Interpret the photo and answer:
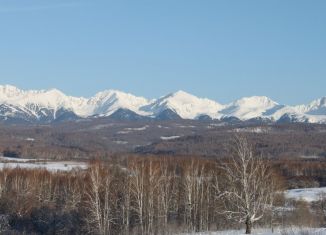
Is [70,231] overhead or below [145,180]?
below

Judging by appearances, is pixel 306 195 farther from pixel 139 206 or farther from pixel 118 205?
pixel 139 206

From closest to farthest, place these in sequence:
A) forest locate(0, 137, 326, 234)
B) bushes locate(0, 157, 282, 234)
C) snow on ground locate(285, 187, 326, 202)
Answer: forest locate(0, 137, 326, 234), bushes locate(0, 157, 282, 234), snow on ground locate(285, 187, 326, 202)

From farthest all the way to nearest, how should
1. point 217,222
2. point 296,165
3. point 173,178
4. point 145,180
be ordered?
point 296,165 → point 173,178 → point 145,180 → point 217,222

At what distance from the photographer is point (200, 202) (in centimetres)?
7894

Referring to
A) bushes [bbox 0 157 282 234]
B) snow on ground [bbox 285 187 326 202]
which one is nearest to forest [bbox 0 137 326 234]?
bushes [bbox 0 157 282 234]

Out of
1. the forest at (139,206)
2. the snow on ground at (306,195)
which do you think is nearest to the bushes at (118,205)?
Answer: the forest at (139,206)

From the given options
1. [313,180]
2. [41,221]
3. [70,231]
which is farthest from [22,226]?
[313,180]

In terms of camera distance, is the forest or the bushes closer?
the forest

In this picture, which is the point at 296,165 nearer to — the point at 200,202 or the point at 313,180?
the point at 313,180

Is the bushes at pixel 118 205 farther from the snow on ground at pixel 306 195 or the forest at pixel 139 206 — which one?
the snow on ground at pixel 306 195

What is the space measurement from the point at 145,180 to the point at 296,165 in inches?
3783

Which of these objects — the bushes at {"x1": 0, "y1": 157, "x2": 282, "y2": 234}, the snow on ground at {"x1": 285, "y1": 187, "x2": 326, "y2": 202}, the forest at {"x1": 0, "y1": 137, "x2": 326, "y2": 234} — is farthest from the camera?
the snow on ground at {"x1": 285, "y1": 187, "x2": 326, "y2": 202}

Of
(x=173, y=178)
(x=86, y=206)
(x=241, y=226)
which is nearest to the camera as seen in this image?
(x=241, y=226)

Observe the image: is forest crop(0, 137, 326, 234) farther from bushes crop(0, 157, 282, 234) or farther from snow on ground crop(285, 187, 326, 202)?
A: snow on ground crop(285, 187, 326, 202)
